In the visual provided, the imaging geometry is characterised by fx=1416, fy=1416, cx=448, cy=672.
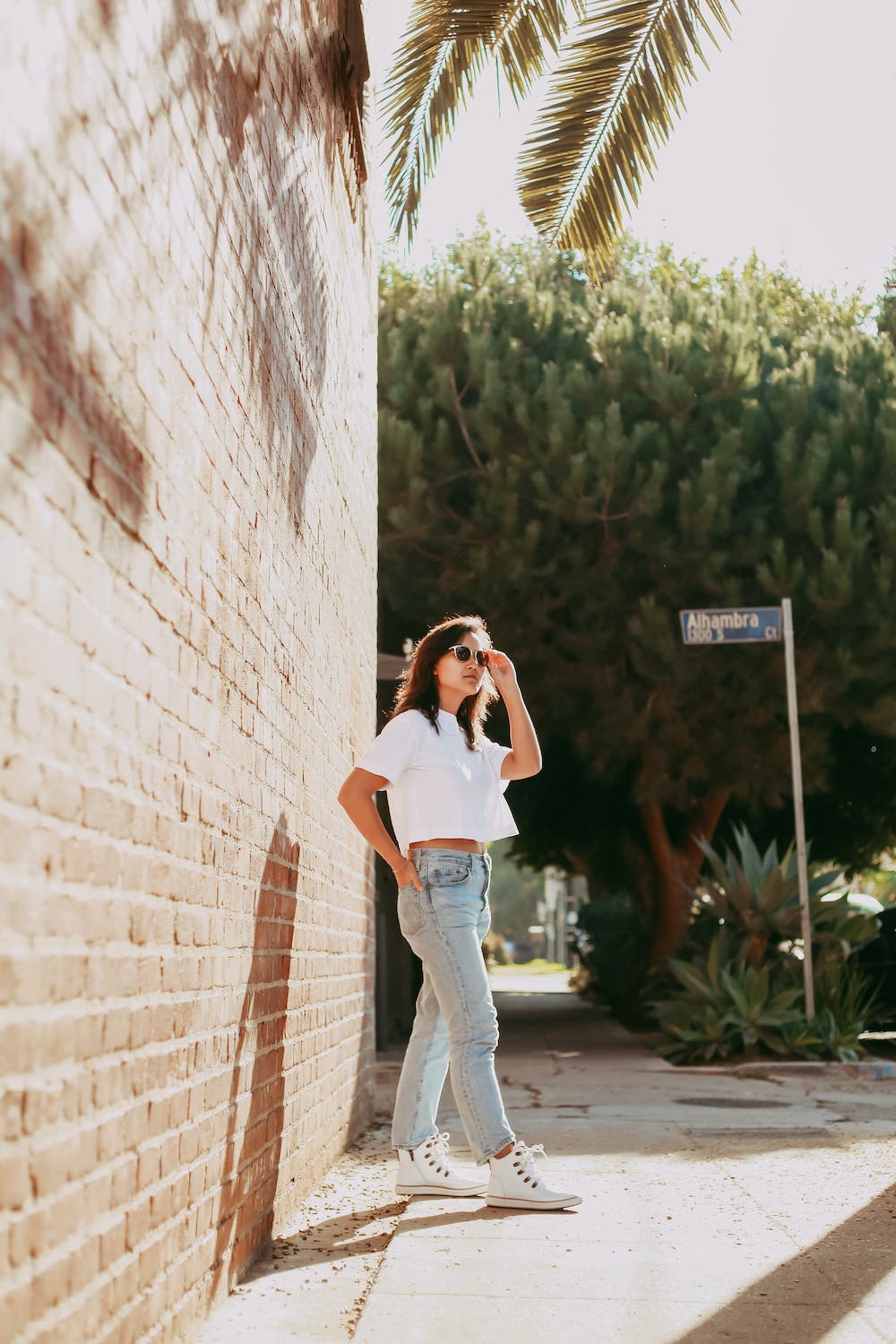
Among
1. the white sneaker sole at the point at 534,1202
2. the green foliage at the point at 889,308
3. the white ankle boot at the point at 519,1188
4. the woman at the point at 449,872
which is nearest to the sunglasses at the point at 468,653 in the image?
the woman at the point at 449,872

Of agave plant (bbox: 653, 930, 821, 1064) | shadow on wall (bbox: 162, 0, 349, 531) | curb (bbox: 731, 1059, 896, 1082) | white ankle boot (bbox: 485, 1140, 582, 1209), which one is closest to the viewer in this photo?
shadow on wall (bbox: 162, 0, 349, 531)

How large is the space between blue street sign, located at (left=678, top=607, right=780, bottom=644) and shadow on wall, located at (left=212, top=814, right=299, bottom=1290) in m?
6.15

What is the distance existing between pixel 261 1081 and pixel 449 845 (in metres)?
0.99

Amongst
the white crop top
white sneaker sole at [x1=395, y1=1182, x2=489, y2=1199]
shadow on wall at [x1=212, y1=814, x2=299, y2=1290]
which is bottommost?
white sneaker sole at [x1=395, y1=1182, x2=489, y2=1199]

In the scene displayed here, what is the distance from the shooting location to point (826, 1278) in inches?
145

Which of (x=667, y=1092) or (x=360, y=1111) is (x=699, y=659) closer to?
(x=667, y=1092)

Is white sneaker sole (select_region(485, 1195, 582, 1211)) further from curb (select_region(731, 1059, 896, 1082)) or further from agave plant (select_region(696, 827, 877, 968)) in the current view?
agave plant (select_region(696, 827, 877, 968))

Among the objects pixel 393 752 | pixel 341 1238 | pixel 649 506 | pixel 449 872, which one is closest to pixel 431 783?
pixel 393 752

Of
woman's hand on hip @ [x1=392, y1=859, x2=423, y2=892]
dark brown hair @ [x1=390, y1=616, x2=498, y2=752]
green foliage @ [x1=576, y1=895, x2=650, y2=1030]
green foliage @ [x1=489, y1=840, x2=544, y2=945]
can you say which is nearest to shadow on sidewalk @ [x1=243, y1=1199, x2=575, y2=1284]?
woman's hand on hip @ [x1=392, y1=859, x2=423, y2=892]

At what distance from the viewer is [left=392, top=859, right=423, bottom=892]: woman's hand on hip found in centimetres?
456

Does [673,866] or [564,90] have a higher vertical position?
[564,90]

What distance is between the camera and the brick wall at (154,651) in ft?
6.65

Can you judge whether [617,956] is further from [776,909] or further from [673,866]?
[776,909]

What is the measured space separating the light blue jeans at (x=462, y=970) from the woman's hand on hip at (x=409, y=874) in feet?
0.05
